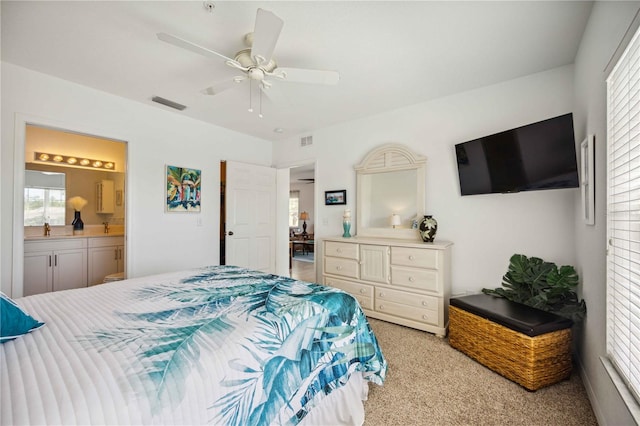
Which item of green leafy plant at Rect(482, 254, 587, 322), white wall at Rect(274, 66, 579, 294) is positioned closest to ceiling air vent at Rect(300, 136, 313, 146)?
white wall at Rect(274, 66, 579, 294)

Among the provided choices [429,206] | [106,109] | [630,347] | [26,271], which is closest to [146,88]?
[106,109]

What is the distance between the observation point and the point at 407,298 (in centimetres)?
285

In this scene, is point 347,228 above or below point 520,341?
above

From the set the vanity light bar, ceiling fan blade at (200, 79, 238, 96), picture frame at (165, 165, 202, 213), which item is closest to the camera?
ceiling fan blade at (200, 79, 238, 96)

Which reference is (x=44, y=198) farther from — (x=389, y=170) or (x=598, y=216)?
(x=598, y=216)

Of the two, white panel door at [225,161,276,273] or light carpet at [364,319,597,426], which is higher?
white panel door at [225,161,276,273]

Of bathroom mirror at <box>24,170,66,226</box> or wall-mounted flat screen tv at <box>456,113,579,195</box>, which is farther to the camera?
bathroom mirror at <box>24,170,66,226</box>

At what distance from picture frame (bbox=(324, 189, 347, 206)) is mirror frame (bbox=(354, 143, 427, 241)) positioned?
0.78 ft

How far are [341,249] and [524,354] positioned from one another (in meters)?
2.00

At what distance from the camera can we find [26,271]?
10.5 feet

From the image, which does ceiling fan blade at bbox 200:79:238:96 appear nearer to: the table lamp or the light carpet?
the table lamp

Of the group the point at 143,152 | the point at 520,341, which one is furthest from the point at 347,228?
the point at 143,152

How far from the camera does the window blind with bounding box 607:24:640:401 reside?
1.11 metres

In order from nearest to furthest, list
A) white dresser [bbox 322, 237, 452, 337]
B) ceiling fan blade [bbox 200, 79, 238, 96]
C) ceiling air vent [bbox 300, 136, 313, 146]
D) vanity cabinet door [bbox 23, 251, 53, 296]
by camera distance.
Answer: ceiling fan blade [bbox 200, 79, 238, 96]
white dresser [bbox 322, 237, 452, 337]
vanity cabinet door [bbox 23, 251, 53, 296]
ceiling air vent [bbox 300, 136, 313, 146]
